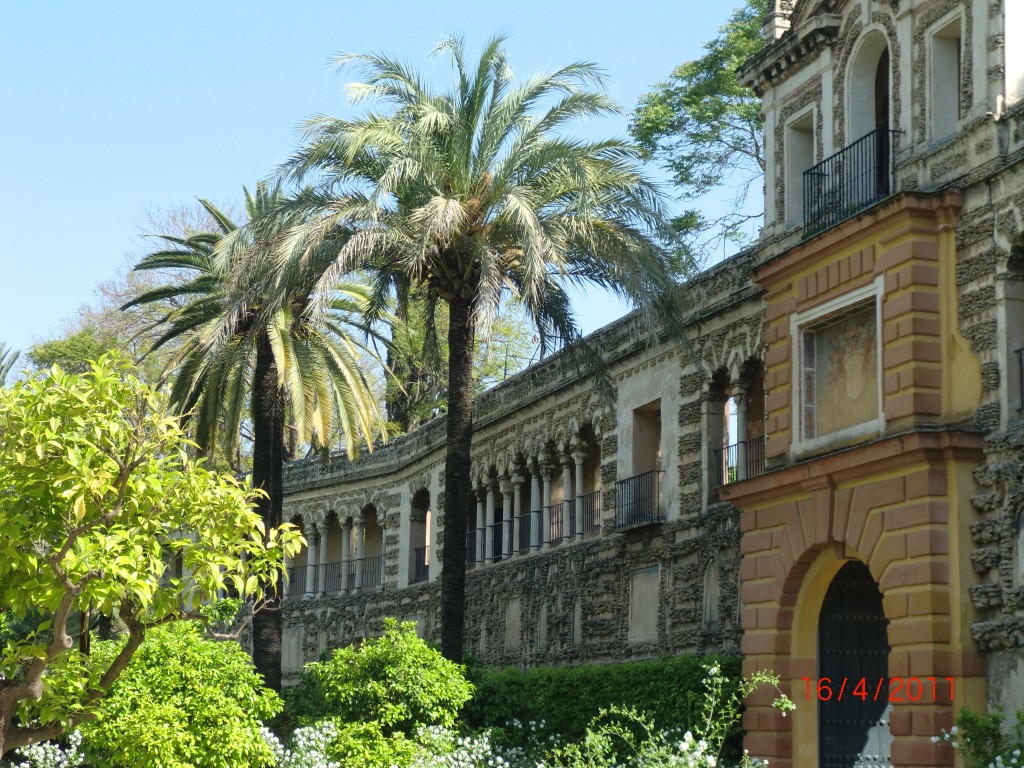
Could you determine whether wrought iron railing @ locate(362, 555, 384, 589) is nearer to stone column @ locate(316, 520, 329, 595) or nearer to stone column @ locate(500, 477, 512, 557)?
stone column @ locate(316, 520, 329, 595)

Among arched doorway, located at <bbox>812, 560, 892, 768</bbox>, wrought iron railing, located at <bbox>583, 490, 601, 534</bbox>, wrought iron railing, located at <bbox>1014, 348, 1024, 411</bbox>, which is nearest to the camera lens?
wrought iron railing, located at <bbox>1014, 348, 1024, 411</bbox>

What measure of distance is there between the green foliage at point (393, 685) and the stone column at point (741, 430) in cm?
632

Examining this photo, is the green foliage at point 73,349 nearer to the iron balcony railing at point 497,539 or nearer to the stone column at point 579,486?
the iron balcony railing at point 497,539

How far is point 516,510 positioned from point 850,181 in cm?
1659

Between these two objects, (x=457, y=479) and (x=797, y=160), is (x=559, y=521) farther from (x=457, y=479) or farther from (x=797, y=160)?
(x=797, y=160)

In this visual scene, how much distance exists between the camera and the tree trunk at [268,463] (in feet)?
86.0

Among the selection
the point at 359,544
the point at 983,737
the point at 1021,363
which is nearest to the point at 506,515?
the point at 359,544

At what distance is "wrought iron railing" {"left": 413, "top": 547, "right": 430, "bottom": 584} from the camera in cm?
4103

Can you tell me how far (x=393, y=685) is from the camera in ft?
64.5

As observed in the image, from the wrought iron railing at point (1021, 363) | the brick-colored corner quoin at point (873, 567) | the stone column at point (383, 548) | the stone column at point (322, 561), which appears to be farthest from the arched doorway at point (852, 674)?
the stone column at point (322, 561)

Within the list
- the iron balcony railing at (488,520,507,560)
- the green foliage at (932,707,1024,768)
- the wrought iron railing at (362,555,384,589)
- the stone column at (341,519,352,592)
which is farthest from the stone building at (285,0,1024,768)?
the stone column at (341,519,352,592)

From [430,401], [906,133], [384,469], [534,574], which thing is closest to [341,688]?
[906,133]

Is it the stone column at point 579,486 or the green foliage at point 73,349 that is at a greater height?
the green foliage at point 73,349

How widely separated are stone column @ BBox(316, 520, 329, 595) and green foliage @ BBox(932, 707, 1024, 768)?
3233 cm
